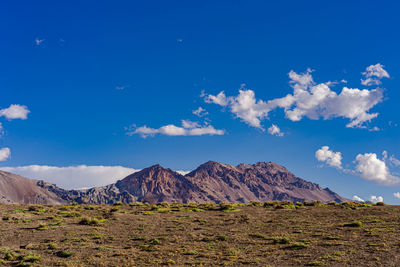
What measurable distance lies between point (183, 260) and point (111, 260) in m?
5.15

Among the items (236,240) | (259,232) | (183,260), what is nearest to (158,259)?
(183,260)

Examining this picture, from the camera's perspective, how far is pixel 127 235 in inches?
1113

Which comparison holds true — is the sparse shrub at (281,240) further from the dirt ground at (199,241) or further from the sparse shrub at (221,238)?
the sparse shrub at (221,238)

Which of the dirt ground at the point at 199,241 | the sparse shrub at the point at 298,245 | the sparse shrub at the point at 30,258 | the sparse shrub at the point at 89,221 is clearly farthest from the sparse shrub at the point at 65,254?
the sparse shrub at the point at 298,245

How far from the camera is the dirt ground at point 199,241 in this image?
19.9 metres

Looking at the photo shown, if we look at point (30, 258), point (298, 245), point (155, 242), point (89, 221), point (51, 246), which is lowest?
point (30, 258)

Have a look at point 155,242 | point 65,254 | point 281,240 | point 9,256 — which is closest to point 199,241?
point 155,242

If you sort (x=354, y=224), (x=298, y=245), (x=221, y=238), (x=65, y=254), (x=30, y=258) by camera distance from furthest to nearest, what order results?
(x=354, y=224)
(x=221, y=238)
(x=298, y=245)
(x=65, y=254)
(x=30, y=258)

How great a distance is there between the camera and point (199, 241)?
25.7m

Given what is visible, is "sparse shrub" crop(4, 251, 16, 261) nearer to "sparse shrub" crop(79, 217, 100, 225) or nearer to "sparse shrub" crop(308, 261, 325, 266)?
"sparse shrub" crop(79, 217, 100, 225)

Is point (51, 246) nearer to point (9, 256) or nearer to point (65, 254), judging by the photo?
point (65, 254)

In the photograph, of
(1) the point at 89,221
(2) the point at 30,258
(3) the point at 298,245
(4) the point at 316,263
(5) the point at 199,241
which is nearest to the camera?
(4) the point at 316,263

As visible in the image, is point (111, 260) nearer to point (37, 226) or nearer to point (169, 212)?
point (37, 226)

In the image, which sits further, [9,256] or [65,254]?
[65,254]
